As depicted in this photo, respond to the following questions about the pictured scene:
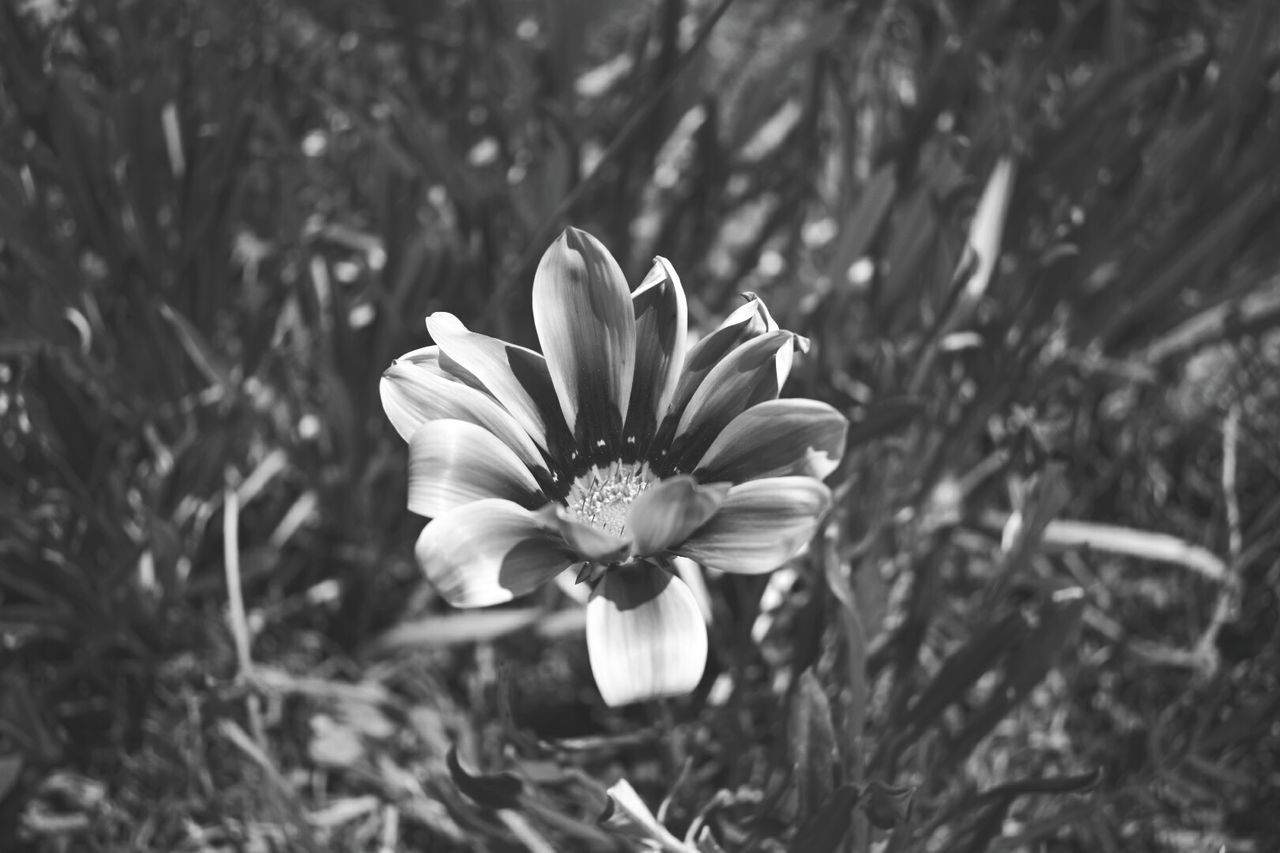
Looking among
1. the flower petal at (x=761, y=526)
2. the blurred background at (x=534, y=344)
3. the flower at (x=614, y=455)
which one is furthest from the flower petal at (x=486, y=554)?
the blurred background at (x=534, y=344)

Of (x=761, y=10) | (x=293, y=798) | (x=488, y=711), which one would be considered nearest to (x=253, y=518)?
(x=488, y=711)

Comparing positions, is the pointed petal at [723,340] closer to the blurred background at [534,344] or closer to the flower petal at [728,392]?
the flower petal at [728,392]

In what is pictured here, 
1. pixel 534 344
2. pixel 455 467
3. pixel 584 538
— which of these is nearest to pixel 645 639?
pixel 584 538

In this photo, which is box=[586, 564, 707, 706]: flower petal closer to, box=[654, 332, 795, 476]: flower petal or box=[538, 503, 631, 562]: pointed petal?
box=[538, 503, 631, 562]: pointed petal

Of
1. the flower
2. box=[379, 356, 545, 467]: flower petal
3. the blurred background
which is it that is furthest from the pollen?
the blurred background

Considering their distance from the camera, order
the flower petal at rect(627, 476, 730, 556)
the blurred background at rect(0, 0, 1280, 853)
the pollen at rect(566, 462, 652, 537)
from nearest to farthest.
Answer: the flower petal at rect(627, 476, 730, 556), the pollen at rect(566, 462, 652, 537), the blurred background at rect(0, 0, 1280, 853)

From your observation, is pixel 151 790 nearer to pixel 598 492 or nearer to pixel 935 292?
pixel 598 492

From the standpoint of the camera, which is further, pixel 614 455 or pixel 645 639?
pixel 614 455

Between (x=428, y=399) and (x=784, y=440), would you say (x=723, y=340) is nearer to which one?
(x=784, y=440)
